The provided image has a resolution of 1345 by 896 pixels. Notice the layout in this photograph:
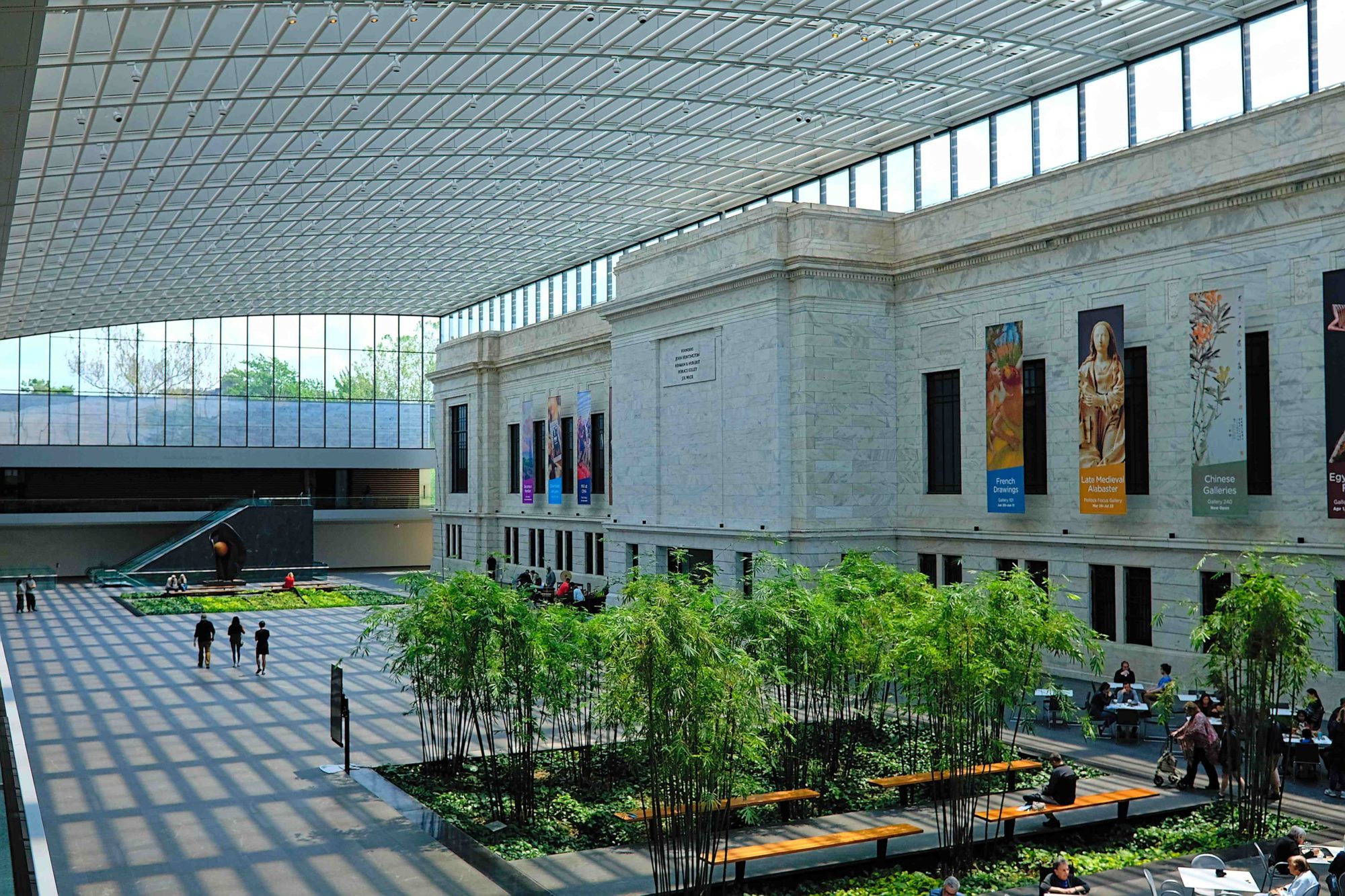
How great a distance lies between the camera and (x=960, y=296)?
30578 mm

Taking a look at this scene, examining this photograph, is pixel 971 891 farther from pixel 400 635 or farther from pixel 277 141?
pixel 277 141

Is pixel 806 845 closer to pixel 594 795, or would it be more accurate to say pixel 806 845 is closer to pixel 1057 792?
pixel 1057 792

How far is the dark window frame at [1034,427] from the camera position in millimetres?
28500

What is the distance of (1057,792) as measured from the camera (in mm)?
16125

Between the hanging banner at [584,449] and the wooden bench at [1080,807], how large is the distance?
3308 centimetres

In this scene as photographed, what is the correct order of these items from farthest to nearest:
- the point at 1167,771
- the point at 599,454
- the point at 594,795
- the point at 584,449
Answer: the point at 599,454 → the point at 584,449 → the point at 594,795 → the point at 1167,771

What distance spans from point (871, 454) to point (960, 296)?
16.2ft

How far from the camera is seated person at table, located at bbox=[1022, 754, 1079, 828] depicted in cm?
1597

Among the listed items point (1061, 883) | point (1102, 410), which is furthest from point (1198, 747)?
point (1102, 410)

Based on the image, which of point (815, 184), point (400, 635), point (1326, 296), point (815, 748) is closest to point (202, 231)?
point (815, 184)

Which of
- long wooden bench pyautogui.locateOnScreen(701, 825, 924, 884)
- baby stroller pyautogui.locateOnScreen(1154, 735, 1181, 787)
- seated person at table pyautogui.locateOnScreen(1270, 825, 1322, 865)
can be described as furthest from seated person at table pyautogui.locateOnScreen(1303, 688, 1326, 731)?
long wooden bench pyautogui.locateOnScreen(701, 825, 924, 884)

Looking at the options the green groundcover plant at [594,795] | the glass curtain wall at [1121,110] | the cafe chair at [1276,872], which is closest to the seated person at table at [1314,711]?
the green groundcover plant at [594,795]

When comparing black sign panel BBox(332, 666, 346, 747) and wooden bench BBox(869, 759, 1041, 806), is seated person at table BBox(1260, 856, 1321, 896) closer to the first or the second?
wooden bench BBox(869, 759, 1041, 806)

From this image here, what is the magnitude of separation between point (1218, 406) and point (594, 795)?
14.8 m
